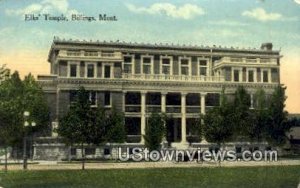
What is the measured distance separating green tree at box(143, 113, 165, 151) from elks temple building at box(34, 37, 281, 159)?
0.24 meters

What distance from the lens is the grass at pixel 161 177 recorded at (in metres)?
15.5

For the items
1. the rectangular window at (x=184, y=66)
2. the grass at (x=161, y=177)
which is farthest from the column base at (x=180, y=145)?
the rectangular window at (x=184, y=66)

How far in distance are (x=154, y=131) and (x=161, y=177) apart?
11.6ft

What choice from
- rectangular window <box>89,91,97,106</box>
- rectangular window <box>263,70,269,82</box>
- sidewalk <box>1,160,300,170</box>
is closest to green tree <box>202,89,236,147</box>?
sidewalk <box>1,160,300,170</box>

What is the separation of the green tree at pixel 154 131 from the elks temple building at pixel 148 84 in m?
0.24

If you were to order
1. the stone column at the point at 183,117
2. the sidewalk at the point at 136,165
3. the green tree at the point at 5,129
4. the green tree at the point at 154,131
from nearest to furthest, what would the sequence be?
the green tree at the point at 5,129, the sidewalk at the point at 136,165, the green tree at the point at 154,131, the stone column at the point at 183,117

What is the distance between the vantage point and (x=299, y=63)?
16469 mm

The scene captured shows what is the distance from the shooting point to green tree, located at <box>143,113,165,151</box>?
1909 cm

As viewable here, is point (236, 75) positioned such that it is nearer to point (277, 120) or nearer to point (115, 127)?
point (277, 120)

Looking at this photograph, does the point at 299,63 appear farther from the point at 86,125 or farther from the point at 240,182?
the point at 86,125

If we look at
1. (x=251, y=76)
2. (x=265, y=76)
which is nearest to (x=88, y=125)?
(x=251, y=76)

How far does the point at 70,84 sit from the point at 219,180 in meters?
5.91

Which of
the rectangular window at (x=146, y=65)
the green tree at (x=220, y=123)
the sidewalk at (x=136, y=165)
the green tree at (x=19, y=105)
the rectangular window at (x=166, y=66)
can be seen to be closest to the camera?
→ the green tree at (x=19, y=105)

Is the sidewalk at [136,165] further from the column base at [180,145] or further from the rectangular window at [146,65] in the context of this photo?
the rectangular window at [146,65]
